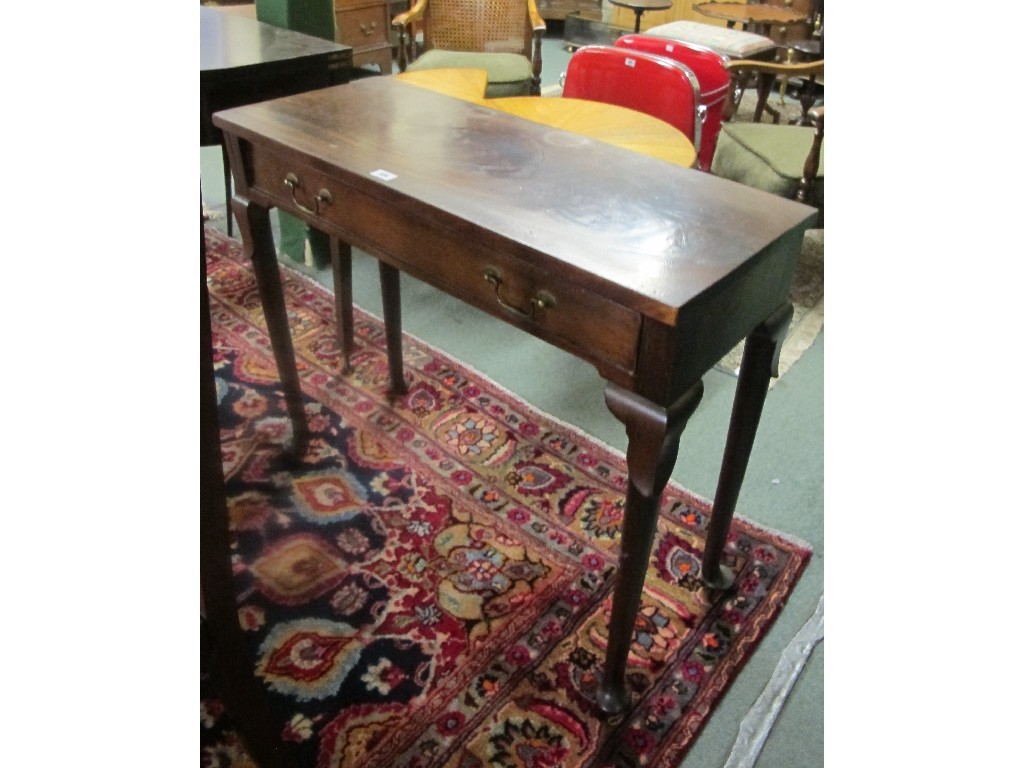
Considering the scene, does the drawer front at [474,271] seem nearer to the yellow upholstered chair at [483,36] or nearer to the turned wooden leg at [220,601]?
the turned wooden leg at [220,601]

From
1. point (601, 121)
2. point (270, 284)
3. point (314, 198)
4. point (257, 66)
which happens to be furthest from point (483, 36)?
point (314, 198)

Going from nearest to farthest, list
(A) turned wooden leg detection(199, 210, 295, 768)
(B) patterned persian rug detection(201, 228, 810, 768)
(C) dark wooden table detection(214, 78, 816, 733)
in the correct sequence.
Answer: (A) turned wooden leg detection(199, 210, 295, 768) < (C) dark wooden table detection(214, 78, 816, 733) < (B) patterned persian rug detection(201, 228, 810, 768)

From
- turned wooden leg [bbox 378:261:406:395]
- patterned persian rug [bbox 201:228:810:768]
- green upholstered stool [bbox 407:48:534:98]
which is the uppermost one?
green upholstered stool [bbox 407:48:534:98]

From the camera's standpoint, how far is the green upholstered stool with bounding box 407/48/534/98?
11.3 feet

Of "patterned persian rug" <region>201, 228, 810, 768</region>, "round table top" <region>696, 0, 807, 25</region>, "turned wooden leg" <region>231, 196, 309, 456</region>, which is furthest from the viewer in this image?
→ "round table top" <region>696, 0, 807, 25</region>

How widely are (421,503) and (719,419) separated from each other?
Result: 2.93 feet

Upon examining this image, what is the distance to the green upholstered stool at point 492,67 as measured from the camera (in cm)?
345

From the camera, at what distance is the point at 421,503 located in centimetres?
180

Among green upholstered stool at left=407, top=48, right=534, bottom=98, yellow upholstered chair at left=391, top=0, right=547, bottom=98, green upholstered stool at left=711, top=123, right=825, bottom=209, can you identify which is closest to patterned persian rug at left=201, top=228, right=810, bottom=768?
green upholstered stool at left=711, top=123, right=825, bottom=209

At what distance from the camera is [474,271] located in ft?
3.77

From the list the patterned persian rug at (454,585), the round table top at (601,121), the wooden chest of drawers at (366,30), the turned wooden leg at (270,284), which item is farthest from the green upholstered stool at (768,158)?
the wooden chest of drawers at (366,30)

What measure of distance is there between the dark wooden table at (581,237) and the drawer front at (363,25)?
11.1 feet

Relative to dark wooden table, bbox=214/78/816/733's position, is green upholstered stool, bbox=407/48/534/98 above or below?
below

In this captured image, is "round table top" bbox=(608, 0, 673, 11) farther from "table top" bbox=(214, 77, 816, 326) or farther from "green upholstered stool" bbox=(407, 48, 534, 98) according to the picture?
"table top" bbox=(214, 77, 816, 326)
